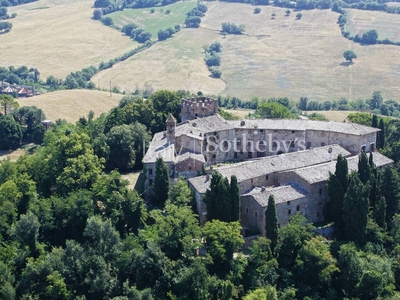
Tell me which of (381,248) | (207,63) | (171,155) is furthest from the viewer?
(207,63)

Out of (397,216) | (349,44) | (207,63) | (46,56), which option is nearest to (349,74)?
(349,44)

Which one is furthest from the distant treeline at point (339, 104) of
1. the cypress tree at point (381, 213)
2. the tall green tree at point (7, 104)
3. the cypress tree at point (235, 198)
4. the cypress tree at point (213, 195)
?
the cypress tree at point (213, 195)

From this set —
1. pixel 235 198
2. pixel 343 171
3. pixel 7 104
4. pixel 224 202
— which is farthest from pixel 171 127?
pixel 7 104

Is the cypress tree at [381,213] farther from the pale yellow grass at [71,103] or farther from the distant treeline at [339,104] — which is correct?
the pale yellow grass at [71,103]

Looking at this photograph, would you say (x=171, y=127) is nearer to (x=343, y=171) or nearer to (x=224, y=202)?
(x=224, y=202)

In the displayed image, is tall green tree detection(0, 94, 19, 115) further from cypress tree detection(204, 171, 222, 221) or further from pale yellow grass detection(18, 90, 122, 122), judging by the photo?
cypress tree detection(204, 171, 222, 221)

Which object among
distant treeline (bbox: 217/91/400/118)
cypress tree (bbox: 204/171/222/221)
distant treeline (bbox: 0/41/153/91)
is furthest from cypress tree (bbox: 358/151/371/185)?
distant treeline (bbox: 0/41/153/91)

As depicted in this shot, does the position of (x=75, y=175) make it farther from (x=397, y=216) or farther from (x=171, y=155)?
(x=397, y=216)
